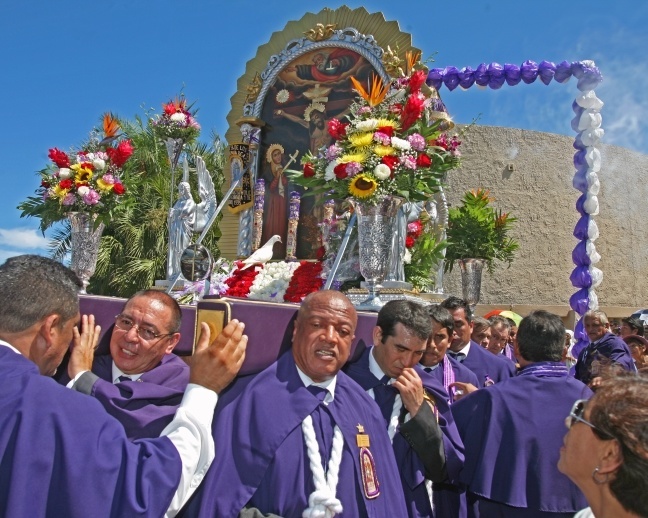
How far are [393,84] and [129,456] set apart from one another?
7.38 m

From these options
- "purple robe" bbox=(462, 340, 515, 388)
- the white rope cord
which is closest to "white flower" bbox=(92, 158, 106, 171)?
"purple robe" bbox=(462, 340, 515, 388)

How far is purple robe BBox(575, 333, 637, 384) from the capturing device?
5141 millimetres

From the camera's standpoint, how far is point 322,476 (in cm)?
234

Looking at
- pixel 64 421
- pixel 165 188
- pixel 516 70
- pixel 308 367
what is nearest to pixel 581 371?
pixel 308 367

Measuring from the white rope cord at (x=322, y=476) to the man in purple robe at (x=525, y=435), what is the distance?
1.01 meters

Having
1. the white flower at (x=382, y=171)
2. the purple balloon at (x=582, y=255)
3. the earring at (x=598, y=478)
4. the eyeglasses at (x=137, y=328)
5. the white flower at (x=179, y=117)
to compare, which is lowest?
the earring at (x=598, y=478)

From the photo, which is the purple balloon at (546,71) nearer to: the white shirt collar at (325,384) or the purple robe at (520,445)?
the purple robe at (520,445)

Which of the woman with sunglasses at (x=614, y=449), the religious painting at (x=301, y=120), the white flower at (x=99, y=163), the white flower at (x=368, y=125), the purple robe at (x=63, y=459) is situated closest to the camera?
the woman with sunglasses at (x=614, y=449)

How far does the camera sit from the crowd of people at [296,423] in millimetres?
1736

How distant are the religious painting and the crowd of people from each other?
7.32m

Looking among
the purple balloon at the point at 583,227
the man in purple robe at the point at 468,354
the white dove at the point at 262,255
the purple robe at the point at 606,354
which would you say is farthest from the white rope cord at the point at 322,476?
the white dove at the point at 262,255

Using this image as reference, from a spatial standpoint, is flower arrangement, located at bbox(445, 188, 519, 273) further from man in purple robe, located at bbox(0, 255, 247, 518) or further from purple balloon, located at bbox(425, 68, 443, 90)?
man in purple robe, located at bbox(0, 255, 247, 518)

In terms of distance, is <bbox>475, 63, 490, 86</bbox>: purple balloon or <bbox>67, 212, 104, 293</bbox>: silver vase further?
<bbox>475, 63, 490, 86</bbox>: purple balloon

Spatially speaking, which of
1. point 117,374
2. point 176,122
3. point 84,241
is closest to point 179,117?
point 176,122
